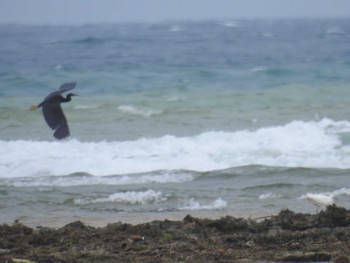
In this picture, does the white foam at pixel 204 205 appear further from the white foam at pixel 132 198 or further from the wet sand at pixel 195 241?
the wet sand at pixel 195 241

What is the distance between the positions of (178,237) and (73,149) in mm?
8858

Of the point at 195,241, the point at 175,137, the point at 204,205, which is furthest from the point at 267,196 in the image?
the point at 175,137

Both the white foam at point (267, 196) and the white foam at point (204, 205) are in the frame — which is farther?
the white foam at point (267, 196)

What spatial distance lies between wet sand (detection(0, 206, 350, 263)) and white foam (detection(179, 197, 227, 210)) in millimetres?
2566

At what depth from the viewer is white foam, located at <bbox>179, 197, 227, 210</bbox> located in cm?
1177

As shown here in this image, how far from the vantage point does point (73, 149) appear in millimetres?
17172

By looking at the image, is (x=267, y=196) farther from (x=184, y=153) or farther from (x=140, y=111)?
(x=140, y=111)

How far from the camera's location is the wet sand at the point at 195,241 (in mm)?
7723

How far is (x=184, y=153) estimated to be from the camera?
55.1 ft

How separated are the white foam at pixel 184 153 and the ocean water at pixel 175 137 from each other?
0.9 inches

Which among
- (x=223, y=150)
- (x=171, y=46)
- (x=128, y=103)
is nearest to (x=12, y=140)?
(x=223, y=150)

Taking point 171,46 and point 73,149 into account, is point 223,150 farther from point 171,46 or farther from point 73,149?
point 171,46

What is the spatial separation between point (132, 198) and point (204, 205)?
1.01 metres

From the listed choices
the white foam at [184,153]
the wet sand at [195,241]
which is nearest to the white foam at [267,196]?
the white foam at [184,153]
